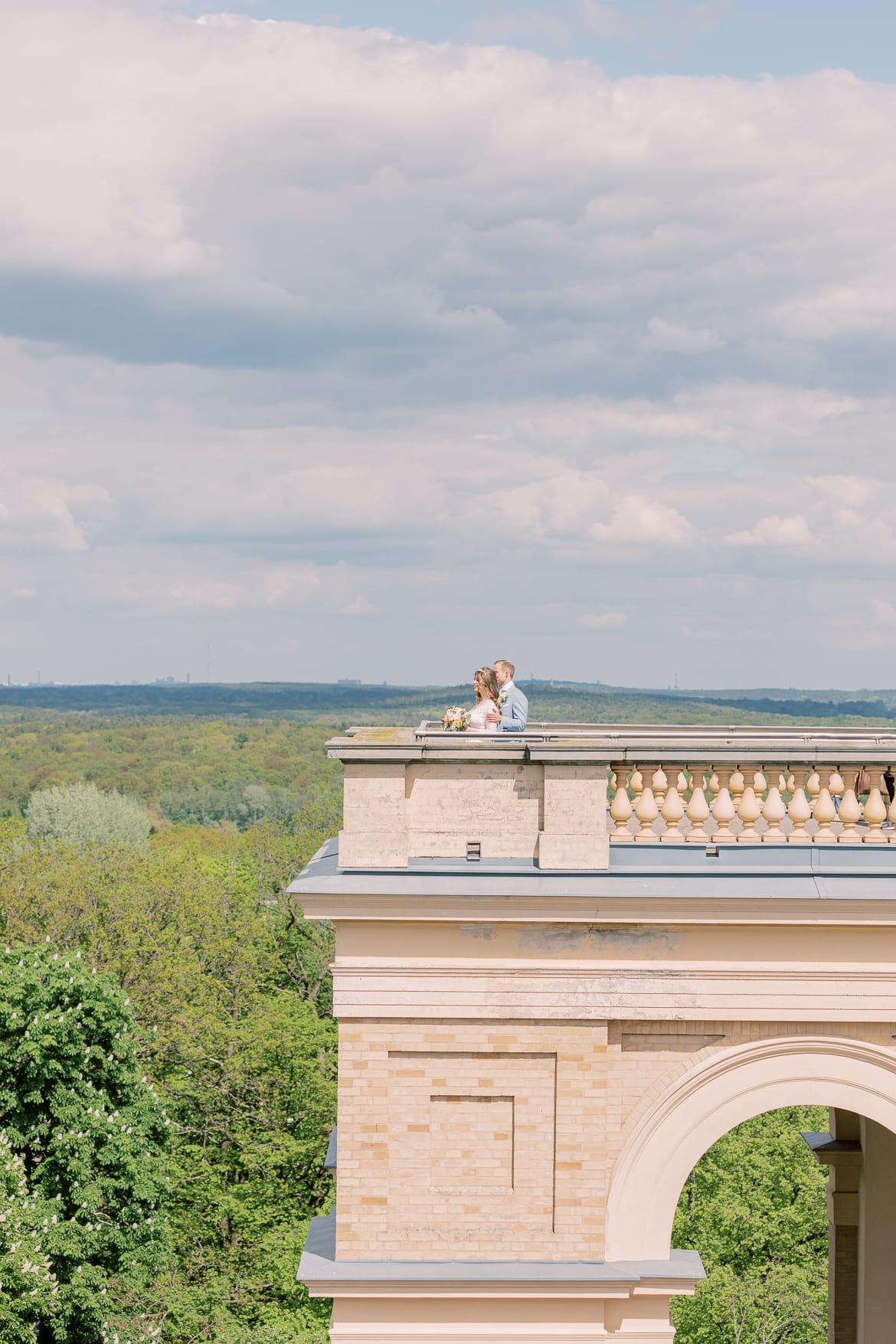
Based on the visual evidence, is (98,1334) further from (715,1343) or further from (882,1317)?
(882,1317)

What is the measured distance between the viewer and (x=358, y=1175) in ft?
33.6

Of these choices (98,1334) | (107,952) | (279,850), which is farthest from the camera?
(279,850)

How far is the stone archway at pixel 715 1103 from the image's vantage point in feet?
33.9

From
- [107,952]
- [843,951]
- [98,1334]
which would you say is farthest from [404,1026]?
[107,952]

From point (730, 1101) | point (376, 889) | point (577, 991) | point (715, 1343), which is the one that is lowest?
point (715, 1343)

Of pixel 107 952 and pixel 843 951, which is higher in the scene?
pixel 843 951

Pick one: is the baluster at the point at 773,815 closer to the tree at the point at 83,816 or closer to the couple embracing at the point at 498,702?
the couple embracing at the point at 498,702

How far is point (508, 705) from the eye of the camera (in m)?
12.8

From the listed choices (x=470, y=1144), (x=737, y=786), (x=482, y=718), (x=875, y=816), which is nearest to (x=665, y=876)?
(x=737, y=786)

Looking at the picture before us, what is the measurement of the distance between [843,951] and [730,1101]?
1.47 meters

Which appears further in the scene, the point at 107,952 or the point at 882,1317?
the point at 107,952

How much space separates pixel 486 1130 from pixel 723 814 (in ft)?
9.98

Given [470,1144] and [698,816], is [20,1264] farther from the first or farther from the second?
[698,816]

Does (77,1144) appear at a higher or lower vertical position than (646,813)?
lower
